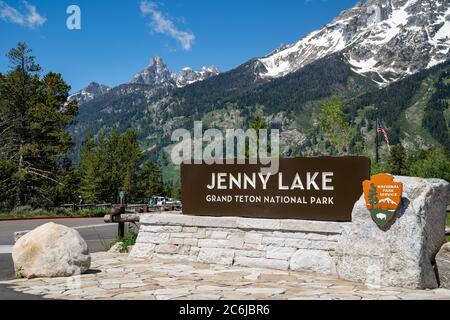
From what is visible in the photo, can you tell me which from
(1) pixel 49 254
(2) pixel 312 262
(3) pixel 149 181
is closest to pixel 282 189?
(2) pixel 312 262

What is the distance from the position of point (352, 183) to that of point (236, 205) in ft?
8.65

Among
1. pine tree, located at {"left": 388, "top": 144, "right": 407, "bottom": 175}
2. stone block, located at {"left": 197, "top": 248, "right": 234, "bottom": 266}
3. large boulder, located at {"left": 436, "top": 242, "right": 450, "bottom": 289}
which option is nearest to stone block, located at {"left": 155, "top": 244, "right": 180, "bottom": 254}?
stone block, located at {"left": 197, "top": 248, "right": 234, "bottom": 266}

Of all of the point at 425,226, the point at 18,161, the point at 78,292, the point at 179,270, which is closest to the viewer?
the point at 78,292

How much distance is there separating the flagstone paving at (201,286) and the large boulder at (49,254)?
26 cm

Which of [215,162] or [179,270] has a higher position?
[215,162]

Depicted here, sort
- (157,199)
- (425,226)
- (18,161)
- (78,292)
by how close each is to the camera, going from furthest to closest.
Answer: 1. (157,199)
2. (18,161)
3. (425,226)
4. (78,292)

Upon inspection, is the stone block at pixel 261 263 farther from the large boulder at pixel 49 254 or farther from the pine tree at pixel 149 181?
the pine tree at pixel 149 181

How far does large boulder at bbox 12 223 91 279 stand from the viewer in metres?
8.66

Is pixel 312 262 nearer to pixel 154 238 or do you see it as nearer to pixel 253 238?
pixel 253 238

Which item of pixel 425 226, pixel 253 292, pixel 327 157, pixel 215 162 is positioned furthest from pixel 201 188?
pixel 425 226

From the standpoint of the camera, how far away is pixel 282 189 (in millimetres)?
10344

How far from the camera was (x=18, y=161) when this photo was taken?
39.9 m

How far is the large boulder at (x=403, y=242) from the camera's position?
7.81 meters
